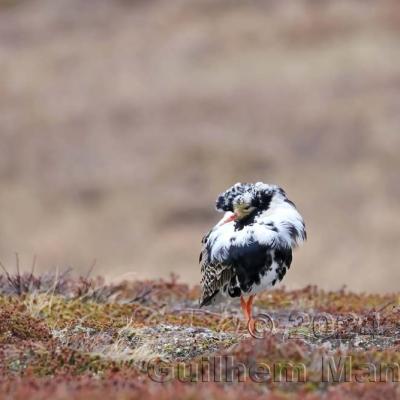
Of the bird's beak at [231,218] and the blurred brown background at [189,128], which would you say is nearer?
the bird's beak at [231,218]

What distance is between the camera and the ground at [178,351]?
7.33 meters

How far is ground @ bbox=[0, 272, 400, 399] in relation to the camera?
24.0 feet

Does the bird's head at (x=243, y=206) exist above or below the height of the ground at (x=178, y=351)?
above

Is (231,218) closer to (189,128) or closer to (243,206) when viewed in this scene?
(243,206)

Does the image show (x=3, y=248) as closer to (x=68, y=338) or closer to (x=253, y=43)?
(x=253, y=43)

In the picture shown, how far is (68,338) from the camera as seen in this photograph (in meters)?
8.98

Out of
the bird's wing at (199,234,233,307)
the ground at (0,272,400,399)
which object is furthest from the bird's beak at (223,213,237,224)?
the ground at (0,272,400,399)

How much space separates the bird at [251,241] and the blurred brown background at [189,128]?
14572 millimetres

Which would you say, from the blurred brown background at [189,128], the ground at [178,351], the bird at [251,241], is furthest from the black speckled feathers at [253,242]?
the blurred brown background at [189,128]

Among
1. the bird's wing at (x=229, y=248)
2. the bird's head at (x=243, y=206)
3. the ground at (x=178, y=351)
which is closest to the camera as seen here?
the ground at (x=178, y=351)

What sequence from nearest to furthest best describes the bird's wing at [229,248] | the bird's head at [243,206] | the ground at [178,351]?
1. the ground at [178,351]
2. the bird's wing at [229,248]
3. the bird's head at [243,206]

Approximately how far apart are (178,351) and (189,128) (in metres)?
26.0

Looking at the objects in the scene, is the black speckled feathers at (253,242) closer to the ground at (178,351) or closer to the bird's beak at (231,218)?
the bird's beak at (231,218)

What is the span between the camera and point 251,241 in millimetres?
9320
